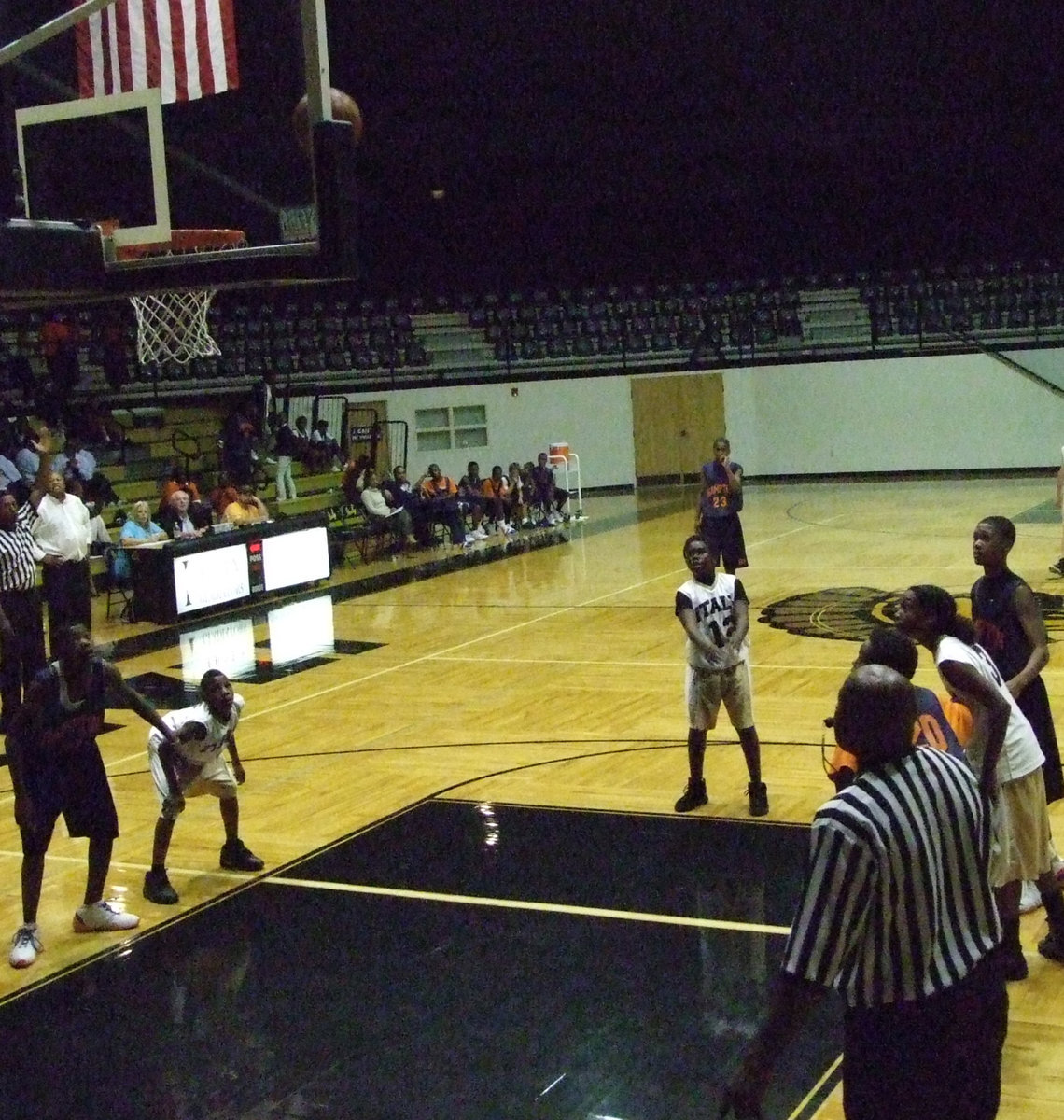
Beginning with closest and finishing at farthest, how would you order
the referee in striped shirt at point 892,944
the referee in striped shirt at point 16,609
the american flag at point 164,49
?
1. the referee in striped shirt at point 892,944
2. the american flag at point 164,49
3. the referee in striped shirt at point 16,609

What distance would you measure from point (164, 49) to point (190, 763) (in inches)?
160

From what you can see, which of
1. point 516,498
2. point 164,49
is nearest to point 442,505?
A: point 516,498

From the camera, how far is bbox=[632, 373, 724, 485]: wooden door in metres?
30.1

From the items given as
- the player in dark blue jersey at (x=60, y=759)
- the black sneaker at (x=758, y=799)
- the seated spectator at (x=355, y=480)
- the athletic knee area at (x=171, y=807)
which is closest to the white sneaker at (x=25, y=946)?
the player in dark blue jersey at (x=60, y=759)

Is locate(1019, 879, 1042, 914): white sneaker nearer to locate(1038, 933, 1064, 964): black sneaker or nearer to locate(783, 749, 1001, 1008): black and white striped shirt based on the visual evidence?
locate(1038, 933, 1064, 964): black sneaker

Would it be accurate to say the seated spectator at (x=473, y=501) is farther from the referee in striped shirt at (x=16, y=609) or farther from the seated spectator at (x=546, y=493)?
the referee in striped shirt at (x=16, y=609)

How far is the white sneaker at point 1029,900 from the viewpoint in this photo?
570 centimetres

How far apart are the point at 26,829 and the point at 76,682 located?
620 millimetres

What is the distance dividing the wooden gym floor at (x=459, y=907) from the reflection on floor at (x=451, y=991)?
0.01m

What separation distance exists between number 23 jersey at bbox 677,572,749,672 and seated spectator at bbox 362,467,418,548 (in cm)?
1292

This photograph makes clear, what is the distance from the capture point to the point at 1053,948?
17.4ft

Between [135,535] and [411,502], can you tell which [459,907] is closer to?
[135,535]

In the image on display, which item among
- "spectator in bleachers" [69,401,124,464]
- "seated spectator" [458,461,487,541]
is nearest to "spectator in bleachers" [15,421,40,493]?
"spectator in bleachers" [69,401,124,464]

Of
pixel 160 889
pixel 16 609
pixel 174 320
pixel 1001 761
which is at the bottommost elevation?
pixel 160 889
